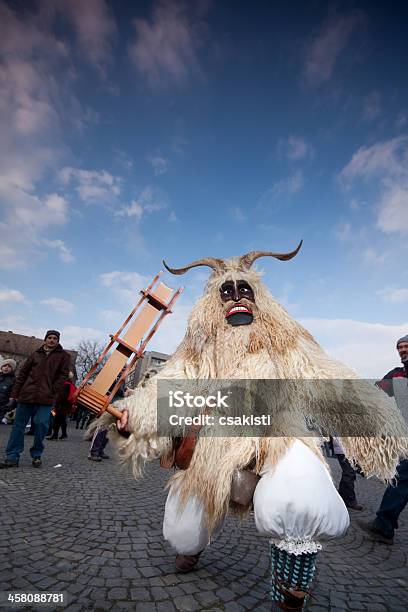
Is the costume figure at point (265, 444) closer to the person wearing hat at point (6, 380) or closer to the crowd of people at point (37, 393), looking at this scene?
the crowd of people at point (37, 393)

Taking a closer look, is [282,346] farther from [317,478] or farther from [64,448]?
[64,448]

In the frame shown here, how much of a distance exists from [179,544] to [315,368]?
138 centimetres

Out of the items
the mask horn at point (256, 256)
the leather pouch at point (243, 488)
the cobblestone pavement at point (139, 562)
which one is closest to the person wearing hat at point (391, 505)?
the cobblestone pavement at point (139, 562)

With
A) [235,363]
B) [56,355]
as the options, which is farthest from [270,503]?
[56,355]

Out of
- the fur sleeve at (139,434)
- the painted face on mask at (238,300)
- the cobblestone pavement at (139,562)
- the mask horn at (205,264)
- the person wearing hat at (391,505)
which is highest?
the mask horn at (205,264)

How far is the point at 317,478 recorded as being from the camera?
1652 millimetres

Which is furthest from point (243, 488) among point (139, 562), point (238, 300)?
point (139, 562)

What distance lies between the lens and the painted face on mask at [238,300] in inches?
89.6

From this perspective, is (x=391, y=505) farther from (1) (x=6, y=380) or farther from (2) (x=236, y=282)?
(1) (x=6, y=380)

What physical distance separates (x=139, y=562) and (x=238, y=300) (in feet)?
6.65

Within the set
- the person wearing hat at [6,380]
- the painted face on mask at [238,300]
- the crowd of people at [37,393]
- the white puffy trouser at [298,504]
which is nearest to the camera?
the white puffy trouser at [298,504]

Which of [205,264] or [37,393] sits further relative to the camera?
[37,393]

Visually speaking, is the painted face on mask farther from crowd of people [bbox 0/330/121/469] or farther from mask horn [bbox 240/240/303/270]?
crowd of people [bbox 0/330/121/469]

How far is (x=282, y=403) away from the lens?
198 centimetres
